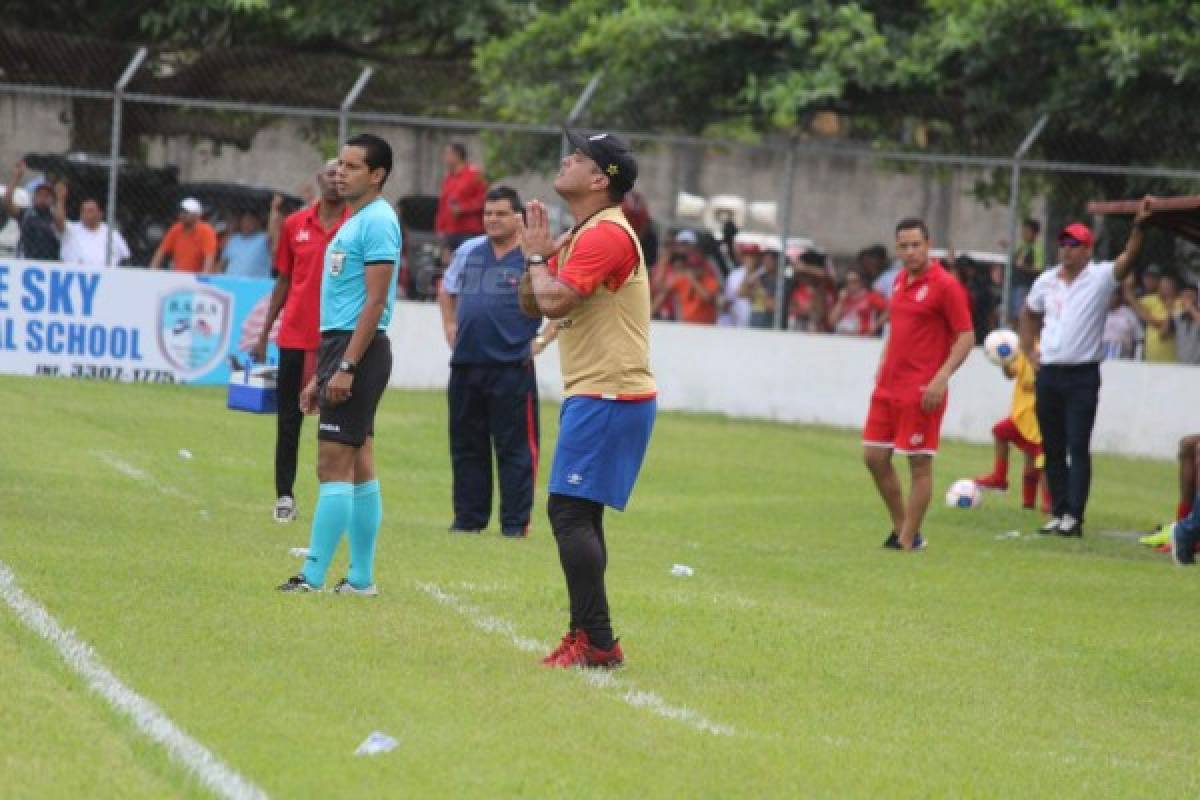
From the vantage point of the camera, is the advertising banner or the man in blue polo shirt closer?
the man in blue polo shirt

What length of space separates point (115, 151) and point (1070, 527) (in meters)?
12.3

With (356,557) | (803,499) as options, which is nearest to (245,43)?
(803,499)

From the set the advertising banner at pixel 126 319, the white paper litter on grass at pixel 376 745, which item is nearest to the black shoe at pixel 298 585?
the white paper litter on grass at pixel 376 745

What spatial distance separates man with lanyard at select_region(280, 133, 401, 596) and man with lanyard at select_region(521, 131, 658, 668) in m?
1.45

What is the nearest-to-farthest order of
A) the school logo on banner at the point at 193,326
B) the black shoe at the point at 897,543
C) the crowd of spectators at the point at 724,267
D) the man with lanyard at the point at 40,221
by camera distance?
1. the black shoe at the point at 897,543
2. the school logo on banner at the point at 193,326
3. the crowd of spectators at the point at 724,267
4. the man with lanyard at the point at 40,221

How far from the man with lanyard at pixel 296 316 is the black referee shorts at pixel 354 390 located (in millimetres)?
3022

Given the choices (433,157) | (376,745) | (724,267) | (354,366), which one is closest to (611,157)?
(354,366)

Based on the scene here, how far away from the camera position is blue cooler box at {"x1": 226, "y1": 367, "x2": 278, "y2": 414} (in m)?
16.1

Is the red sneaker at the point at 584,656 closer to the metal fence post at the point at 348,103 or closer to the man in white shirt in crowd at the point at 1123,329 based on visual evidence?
the metal fence post at the point at 348,103

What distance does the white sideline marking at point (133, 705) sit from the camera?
20.7ft

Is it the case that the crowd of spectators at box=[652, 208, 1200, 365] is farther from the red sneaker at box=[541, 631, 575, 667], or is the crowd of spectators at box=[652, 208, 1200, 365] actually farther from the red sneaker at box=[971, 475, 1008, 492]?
the red sneaker at box=[541, 631, 575, 667]

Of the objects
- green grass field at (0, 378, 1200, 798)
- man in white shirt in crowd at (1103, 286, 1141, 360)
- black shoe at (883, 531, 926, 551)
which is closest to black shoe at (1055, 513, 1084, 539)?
green grass field at (0, 378, 1200, 798)

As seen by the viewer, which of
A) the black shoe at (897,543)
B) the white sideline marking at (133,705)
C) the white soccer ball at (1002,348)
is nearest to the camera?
the white sideline marking at (133,705)

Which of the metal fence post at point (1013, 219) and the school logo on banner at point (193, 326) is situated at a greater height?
the metal fence post at point (1013, 219)
